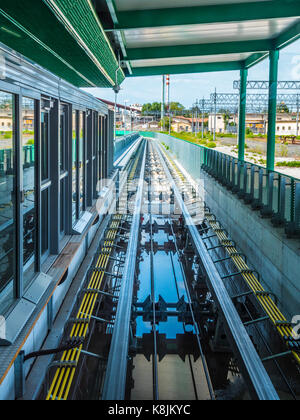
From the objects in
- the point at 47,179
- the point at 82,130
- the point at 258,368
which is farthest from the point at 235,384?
the point at 82,130

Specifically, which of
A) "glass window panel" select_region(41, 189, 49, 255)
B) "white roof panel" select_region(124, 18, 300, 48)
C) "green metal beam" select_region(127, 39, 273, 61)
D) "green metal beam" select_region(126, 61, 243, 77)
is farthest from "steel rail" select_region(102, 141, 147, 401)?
"green metal beam" select_region(126, 61, 243, 77)

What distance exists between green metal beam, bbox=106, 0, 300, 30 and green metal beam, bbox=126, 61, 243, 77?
5.96 m

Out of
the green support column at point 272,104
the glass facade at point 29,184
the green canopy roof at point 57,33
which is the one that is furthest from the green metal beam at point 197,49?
the glass facade at point 29,184

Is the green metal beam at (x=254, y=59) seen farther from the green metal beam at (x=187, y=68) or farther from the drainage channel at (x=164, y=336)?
the drainage channel at (x=164, y=336)

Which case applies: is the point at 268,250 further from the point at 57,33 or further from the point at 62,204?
the point at 57,33

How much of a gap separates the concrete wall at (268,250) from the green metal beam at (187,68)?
532 centimetres

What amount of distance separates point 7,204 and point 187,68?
495 inches

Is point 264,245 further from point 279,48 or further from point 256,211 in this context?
point 279,48

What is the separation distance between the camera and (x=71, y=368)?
444 cm

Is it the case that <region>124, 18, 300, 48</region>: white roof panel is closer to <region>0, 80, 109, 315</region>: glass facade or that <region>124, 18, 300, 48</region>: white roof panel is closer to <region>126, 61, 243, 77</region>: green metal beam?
<region>126, 61, 243, 77</region>: green metal beam

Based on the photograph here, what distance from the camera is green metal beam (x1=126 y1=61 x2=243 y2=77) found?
15.1m
